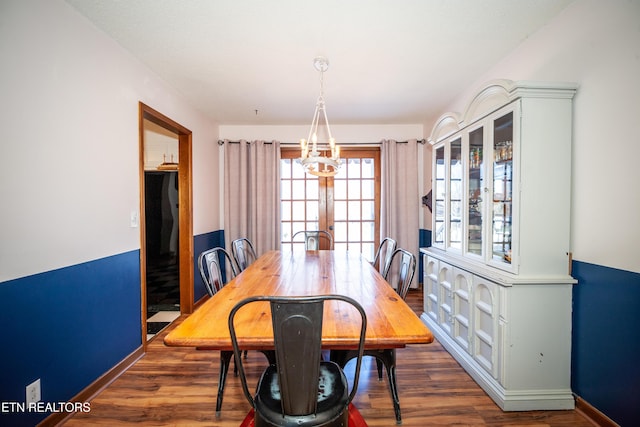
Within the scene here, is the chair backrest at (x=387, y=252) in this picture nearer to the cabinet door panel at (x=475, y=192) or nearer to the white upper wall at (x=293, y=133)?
the cabinet door panel at (x=475, y=192)

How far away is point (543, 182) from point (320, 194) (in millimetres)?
2844

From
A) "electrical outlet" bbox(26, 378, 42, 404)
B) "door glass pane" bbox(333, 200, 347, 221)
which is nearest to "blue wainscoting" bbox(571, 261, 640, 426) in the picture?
"door glass pane" bbox(333, 200, 347, 221)

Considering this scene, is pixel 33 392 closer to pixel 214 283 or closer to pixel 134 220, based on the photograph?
pixel 214 283

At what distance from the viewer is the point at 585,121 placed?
1.60 meters

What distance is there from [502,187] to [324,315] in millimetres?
1533

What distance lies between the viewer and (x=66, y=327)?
1606 millimetres

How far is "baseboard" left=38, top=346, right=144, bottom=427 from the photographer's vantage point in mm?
1514

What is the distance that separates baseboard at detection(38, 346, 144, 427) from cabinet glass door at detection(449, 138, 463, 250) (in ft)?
9.39

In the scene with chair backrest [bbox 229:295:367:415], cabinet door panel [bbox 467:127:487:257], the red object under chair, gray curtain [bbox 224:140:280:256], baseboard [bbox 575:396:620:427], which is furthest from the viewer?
gray curtain [bbox 224:140:280:256]

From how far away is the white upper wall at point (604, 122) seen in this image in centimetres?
138

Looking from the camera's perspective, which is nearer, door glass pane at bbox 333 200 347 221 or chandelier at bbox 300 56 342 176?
chandelier at bbox 300 56 342 176

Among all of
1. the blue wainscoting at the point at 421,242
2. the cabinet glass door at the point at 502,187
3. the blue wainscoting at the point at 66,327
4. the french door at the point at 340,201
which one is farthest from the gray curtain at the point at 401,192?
the blue wainscoting at the point at 66,327

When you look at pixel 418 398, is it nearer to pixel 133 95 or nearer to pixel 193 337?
pixel 193 337

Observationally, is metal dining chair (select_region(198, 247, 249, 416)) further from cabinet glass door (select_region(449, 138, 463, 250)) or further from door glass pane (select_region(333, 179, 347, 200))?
door glass pane (select_region(333, 179, 347, 200))
